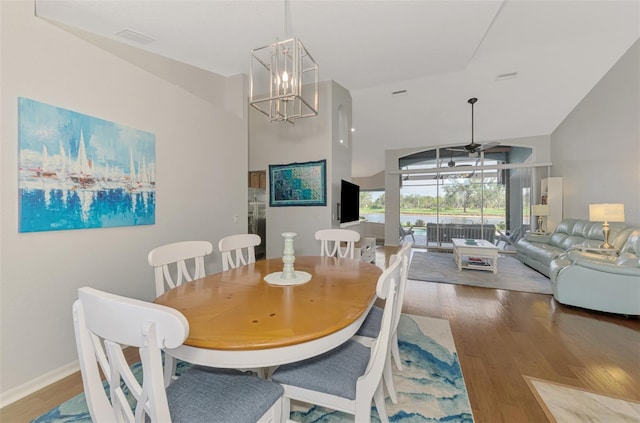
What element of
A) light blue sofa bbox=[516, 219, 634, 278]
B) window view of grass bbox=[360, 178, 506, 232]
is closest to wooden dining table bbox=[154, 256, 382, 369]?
light blue sofa bbox=[516, 219, 634, 278]

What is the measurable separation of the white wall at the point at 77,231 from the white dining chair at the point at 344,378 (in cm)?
182

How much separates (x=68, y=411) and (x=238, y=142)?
3.01 metres

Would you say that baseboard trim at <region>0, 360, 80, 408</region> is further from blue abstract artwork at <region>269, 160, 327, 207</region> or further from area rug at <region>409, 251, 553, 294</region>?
area rug at <region>409, 251, 553, 294</region>

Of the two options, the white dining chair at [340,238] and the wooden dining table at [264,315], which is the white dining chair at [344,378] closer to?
the wooden dining table at [264,315]

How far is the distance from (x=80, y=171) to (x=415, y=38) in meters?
3.48

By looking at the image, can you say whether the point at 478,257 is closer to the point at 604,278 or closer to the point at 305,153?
the point at 604,278

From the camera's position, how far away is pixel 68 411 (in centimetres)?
159

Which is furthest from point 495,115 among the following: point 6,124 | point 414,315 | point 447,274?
point 6,124

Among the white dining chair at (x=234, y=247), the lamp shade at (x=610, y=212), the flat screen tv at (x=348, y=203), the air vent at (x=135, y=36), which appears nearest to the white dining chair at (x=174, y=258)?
the white dining chair at (x=234, y=247)

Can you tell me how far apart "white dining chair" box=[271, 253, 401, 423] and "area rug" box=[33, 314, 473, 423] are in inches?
15.1

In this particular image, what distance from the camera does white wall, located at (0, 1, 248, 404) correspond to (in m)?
1.70

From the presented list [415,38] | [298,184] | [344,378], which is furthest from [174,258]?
[415,38]

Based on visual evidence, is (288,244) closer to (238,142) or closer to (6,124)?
(6,124)

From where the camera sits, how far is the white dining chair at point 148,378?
0.75 meters
